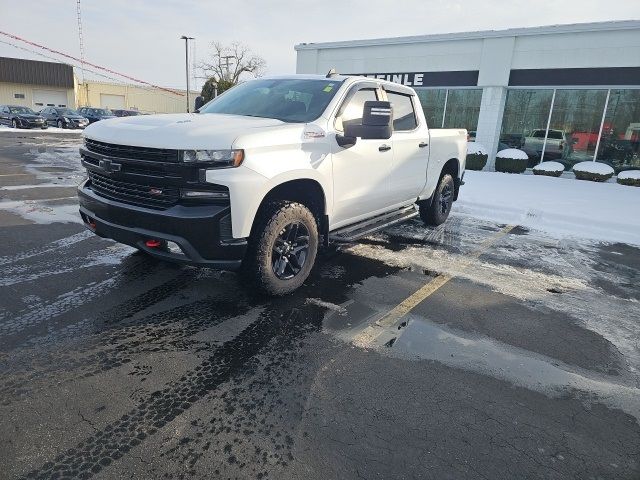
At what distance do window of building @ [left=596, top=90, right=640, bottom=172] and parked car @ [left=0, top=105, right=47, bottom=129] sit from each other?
3354 centimetres

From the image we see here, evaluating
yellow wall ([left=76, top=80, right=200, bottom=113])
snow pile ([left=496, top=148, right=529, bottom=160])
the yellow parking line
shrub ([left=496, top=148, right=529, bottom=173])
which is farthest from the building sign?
yellow wall ([left=76, top=80, right=200, bottom=113])

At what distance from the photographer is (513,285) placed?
4.96 metres

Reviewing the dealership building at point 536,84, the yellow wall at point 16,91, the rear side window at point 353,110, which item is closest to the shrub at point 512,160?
the dealership building at point 536,84

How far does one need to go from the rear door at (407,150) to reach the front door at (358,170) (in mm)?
253

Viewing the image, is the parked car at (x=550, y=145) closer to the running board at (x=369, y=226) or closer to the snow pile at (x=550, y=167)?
the snow pile at (x=550, y=167)

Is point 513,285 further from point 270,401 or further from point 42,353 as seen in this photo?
point 42,353

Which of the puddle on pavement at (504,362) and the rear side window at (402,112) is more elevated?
the rear side window at (402,112)

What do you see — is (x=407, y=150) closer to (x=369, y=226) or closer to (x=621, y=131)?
(x=369, y=226)

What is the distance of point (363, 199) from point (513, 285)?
196 centimetres

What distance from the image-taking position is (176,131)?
134 inches

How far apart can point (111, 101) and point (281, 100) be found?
70.8 metres

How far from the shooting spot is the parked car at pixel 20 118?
30469 mm

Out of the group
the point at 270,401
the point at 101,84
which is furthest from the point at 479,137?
the point at 101,84

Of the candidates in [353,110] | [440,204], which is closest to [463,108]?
[440,204]
